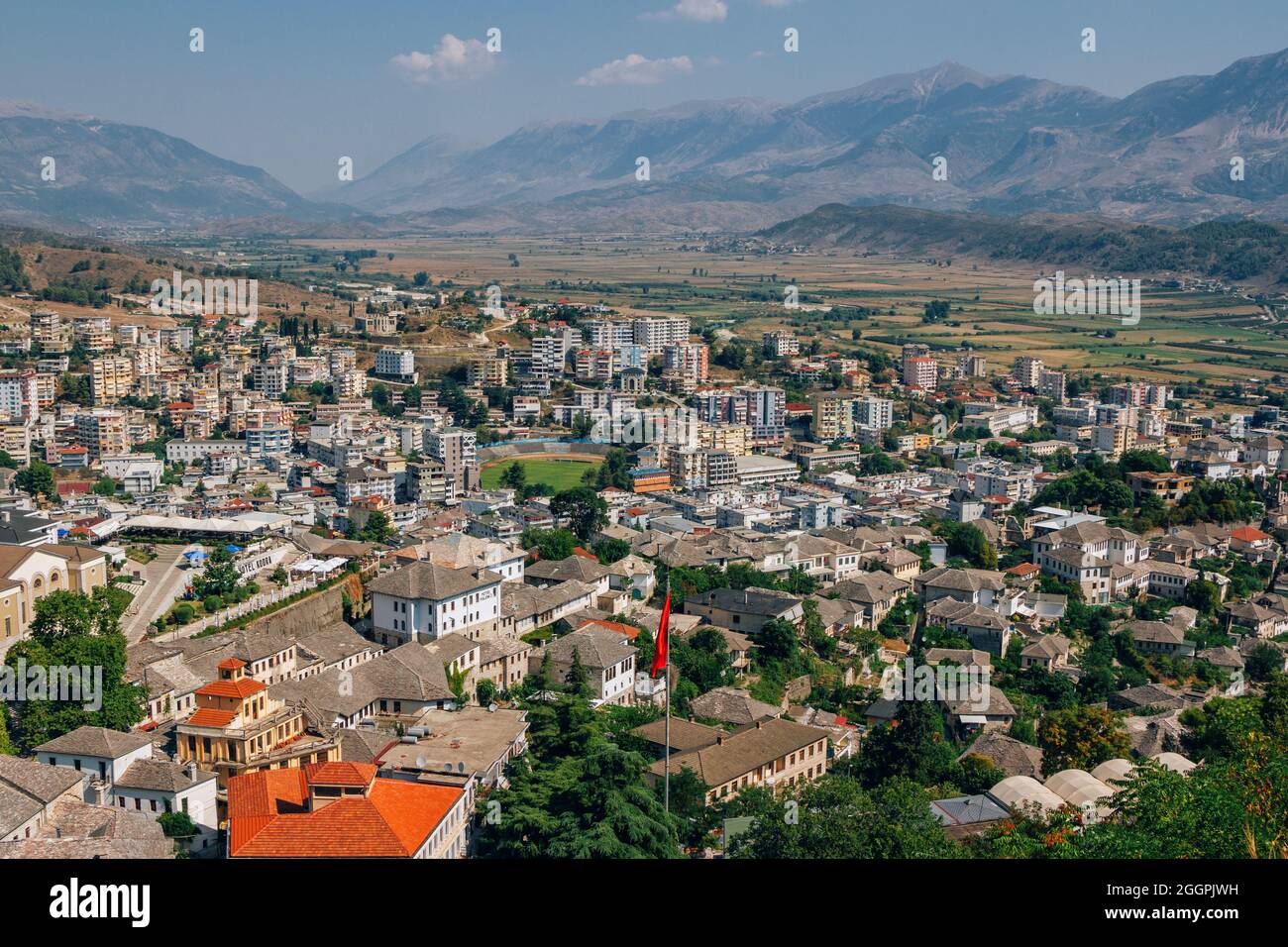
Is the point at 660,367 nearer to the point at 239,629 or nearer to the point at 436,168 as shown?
the point at 239,629

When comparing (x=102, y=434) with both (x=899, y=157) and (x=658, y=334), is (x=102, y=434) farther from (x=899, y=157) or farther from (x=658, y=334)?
(x=899, y=157)

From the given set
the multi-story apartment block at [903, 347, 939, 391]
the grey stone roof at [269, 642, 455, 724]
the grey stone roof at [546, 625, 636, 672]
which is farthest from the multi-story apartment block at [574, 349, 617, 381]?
the grey stone roof at [269, 642, 455, 724]

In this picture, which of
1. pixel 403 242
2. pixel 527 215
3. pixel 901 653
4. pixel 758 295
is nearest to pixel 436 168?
pixel 527 215

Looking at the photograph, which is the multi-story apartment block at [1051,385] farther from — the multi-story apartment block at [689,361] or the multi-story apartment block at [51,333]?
the multi-story apartment block at [51,333]

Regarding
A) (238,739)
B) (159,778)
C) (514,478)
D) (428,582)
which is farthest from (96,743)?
(514,478)

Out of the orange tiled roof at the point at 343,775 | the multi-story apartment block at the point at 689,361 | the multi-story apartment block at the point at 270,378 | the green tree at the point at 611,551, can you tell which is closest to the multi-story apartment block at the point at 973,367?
the multi-story apartment block at the point at 689,361
